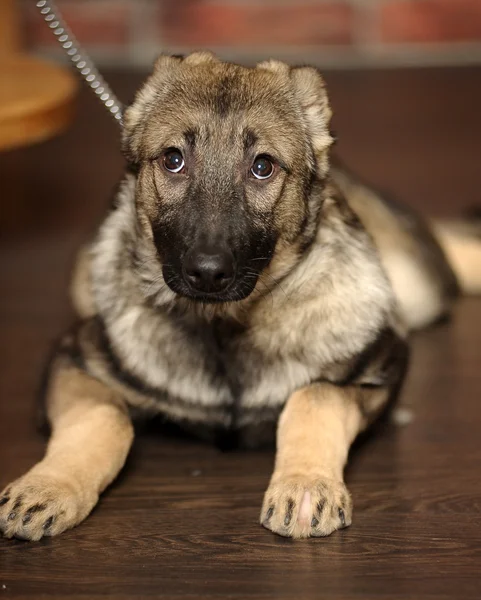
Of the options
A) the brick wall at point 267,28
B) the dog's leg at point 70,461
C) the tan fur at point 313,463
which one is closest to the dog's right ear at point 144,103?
the dog's leg at point 70,461

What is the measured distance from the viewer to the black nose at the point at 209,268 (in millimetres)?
2223

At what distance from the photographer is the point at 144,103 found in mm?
2541

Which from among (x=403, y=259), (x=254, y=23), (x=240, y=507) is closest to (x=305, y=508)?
(x=240, y=507)

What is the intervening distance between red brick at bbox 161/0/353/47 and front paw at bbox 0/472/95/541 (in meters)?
4.24

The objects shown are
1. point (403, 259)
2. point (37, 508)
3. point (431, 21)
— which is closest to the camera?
point (37, 508)

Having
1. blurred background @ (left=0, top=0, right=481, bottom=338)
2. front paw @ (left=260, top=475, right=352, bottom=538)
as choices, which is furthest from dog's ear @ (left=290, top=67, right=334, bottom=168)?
blurred background @ (left=0, top=0, right=481, bottom=338)

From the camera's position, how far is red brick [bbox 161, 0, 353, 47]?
6.03m

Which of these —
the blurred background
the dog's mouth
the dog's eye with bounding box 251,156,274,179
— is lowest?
the blurred background

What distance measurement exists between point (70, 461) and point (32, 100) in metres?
1.62

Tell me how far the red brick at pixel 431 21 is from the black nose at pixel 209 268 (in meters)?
4.15

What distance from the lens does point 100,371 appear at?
8.79ft

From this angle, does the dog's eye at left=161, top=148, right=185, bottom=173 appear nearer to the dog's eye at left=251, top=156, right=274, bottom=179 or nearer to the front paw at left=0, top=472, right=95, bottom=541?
the dog's eye at left=251, top=156, right=274, bottom=179

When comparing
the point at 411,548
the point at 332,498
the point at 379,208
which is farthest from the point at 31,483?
the point at 379,208

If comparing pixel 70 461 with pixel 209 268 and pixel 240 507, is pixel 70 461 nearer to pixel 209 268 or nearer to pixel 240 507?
pixel 240 507
